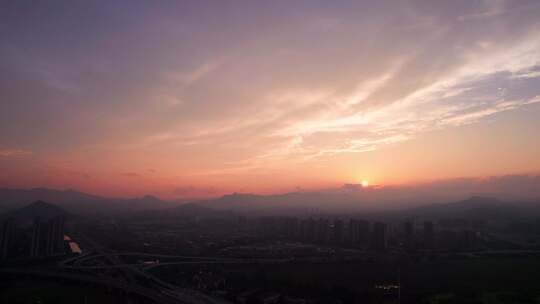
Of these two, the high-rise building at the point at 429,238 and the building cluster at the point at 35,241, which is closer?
the building cluster at the point at 35,241

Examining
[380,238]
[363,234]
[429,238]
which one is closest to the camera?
[380,238]

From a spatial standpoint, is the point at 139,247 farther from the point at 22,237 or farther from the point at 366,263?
the point at 366,263

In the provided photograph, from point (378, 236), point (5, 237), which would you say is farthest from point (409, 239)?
point (5, 237)

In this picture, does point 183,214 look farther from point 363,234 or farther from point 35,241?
point 363,234

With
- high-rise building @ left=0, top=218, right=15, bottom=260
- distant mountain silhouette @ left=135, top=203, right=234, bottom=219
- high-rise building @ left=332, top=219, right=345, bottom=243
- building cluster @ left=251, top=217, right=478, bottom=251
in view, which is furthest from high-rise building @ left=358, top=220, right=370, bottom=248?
distant mountain silhouette @ left=135, top=203, right=234, bottom=219

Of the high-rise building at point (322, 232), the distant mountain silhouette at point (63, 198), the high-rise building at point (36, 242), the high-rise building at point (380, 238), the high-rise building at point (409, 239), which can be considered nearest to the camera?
the high-rise building at point (36, 242)

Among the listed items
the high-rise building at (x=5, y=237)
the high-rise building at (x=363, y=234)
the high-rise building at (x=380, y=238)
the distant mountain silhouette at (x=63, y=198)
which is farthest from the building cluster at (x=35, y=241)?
the distant mountain silhouette at (x=63, y=198)

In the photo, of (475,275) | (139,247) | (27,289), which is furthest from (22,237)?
(475,275)

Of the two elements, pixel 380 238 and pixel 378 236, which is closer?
pixel 380 238

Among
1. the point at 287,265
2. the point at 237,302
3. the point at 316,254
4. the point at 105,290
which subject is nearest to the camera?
the point at 237,302

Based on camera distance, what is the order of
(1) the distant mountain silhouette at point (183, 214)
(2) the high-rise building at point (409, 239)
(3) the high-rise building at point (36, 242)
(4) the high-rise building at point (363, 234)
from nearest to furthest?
(3) the high-rise building at point (36, 242), (2) the high-rise building at point (409, 239), (4) the high-rise building at point (363, 234), (1) the distant mountain silhouette at point (183, 214)

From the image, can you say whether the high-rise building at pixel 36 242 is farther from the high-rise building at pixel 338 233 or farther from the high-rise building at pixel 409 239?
the high-rise building at pixel 409 239
